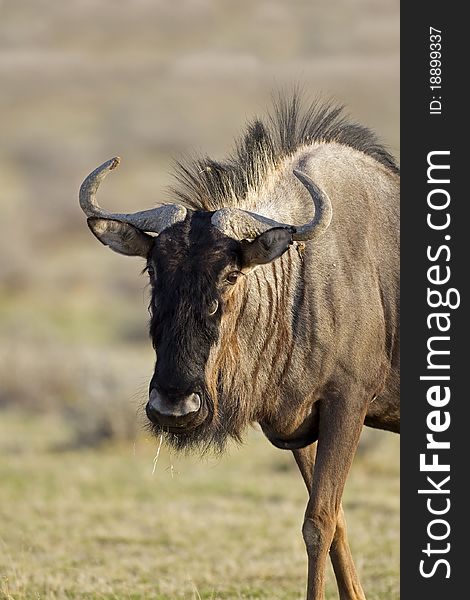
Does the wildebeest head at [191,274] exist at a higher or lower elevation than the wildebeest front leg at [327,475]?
higher

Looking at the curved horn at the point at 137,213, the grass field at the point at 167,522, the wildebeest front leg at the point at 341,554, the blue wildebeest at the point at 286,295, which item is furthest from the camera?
the grass field at the point at 167,522

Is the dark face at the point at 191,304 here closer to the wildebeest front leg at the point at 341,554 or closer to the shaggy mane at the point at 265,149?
the shaggy mane at the point at 265,149

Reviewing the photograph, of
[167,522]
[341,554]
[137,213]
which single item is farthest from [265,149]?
[167,522]

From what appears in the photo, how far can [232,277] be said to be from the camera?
6504 millimetres

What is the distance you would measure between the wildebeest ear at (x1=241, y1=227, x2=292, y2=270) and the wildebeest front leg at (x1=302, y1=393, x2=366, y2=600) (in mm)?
1087

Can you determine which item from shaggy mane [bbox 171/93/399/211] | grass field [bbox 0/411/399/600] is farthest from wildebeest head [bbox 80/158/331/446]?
grass field [bbox 0/411/399/600]

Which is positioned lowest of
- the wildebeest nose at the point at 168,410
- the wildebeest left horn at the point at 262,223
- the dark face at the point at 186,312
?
the wildebeest nose at the point at 168,410

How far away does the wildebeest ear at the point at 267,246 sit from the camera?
6.46m

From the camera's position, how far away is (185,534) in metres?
11.6

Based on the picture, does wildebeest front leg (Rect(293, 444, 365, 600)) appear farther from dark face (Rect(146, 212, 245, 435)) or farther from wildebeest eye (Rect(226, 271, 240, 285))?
wildebeest eye (Rect(226, 271, 240, 285))

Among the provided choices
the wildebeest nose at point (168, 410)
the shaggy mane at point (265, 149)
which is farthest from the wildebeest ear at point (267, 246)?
the wildebeest nose at point (168, 410)

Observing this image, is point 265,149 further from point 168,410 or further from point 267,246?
point 168,410

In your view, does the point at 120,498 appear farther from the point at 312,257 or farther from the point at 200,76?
the point at 200,76

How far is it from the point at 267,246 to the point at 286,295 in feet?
2.23
